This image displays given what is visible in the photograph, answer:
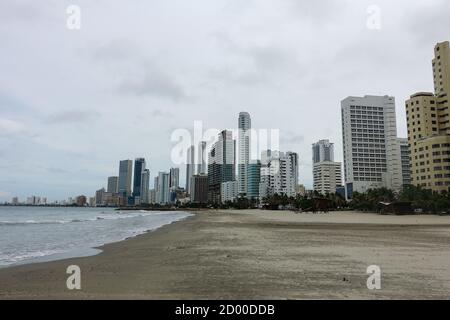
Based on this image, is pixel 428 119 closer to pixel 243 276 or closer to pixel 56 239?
pixel 56 239

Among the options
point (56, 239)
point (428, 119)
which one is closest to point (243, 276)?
point (56, 239)

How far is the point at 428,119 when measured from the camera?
12775cm

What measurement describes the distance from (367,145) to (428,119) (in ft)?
217

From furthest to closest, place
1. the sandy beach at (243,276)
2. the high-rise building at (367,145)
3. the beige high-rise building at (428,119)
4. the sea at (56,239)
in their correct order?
1. the high-rise building at (367,145)
2. the beige high-rise building at (428,119)
3. the sea at (56,239)
4. the sandy beach at (243,276)

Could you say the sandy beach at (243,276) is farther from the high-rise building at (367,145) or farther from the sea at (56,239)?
the high-rise building at (367,145)

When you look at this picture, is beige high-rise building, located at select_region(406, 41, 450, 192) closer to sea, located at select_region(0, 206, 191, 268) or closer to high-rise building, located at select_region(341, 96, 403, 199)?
high-rise building, located at select_region(341, 96, 403, 199)

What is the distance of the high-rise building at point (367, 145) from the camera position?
188m

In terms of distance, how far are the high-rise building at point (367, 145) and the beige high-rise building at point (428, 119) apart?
5939 cm

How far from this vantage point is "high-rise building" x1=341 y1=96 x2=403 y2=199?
188 metres

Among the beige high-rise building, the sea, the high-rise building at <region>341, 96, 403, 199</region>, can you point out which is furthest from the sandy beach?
the high-rise building at <region>341, 96, 403, 199</region>

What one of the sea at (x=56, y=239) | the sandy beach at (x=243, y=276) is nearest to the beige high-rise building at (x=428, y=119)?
the sea at (x=56, y=239)

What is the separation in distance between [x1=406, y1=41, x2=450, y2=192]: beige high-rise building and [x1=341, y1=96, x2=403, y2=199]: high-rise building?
195 ft
